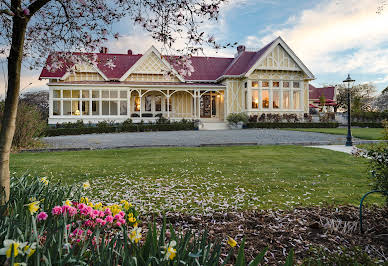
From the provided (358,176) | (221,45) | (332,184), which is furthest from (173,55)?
(358,176)

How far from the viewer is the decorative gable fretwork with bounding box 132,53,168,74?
26.4 metres

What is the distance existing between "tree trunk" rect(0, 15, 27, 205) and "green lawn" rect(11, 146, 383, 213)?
0.91 m

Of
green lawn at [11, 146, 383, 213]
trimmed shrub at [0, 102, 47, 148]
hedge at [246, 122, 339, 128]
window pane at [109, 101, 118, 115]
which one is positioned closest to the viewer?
green lawn at [11, 146, 383, 213]

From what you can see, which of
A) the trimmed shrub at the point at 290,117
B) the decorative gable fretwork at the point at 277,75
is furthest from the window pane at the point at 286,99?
→ the trimmed shrub at the point at 290,117

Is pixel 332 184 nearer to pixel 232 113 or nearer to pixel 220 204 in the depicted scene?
pixel 220 204

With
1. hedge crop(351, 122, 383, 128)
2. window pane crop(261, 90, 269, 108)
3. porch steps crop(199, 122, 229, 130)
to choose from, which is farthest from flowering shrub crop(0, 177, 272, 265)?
hedge crop(351, 122, 383, 128)

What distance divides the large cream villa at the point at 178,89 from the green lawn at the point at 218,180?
1774 cm

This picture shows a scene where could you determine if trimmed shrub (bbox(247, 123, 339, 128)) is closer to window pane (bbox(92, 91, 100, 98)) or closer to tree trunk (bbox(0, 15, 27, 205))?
window pane (bbox(92, 91, 100, 98))

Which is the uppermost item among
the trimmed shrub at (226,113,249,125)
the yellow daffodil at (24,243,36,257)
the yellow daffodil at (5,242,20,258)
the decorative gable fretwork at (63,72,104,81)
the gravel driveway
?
the decorative gable fretwork at (63,72,104,81)

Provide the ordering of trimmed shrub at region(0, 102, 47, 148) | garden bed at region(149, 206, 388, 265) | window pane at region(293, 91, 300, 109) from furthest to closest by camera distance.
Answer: window pane at region(293, 91, 300, 109), trimmed shrub at region(0, 102, 47, 148), garden bed at region(149, 206, 388, 265)

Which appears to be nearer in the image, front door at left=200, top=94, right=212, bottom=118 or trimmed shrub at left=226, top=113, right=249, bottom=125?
trimmed shrub at left=226, top=113, right=249, bottom=125

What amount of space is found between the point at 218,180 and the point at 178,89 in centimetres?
2103

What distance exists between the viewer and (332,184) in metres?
4.77

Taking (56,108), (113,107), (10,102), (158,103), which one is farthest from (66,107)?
(10,102)
